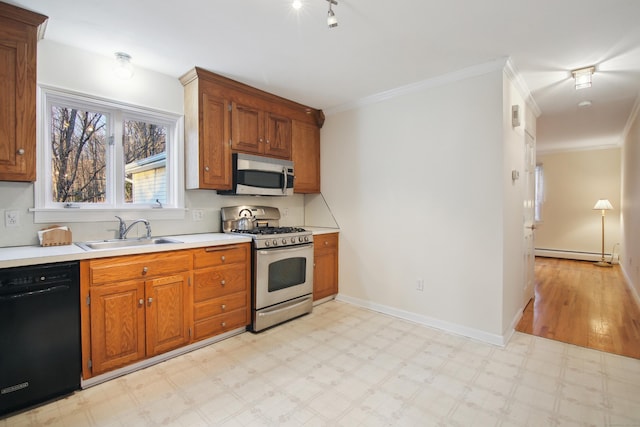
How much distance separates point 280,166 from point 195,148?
0.97 metres

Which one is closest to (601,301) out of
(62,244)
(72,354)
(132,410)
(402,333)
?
(402,333)

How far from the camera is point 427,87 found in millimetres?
3090

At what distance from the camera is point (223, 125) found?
3088 millimetres

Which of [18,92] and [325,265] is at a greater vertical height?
[18,92]

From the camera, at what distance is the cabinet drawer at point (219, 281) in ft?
8.48

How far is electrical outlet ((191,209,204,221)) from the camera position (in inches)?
125

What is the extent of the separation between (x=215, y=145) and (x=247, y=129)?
1.40 feet

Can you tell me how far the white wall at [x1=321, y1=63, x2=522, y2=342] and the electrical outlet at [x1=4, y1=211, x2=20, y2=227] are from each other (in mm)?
2967

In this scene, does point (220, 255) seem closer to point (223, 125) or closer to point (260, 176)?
point (260, 176)

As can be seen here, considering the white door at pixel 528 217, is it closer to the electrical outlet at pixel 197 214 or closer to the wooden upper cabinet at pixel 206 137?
the wooden upper cabinet at pixel 206 137

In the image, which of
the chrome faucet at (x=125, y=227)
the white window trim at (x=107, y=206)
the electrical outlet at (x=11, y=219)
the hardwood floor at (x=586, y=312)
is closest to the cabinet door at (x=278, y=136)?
the white window trim at (x=107, y=206)

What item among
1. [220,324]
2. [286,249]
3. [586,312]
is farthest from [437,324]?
[220,324]

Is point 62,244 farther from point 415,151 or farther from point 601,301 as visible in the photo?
point 601,301

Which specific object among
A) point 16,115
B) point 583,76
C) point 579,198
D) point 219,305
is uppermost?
point 583,76
